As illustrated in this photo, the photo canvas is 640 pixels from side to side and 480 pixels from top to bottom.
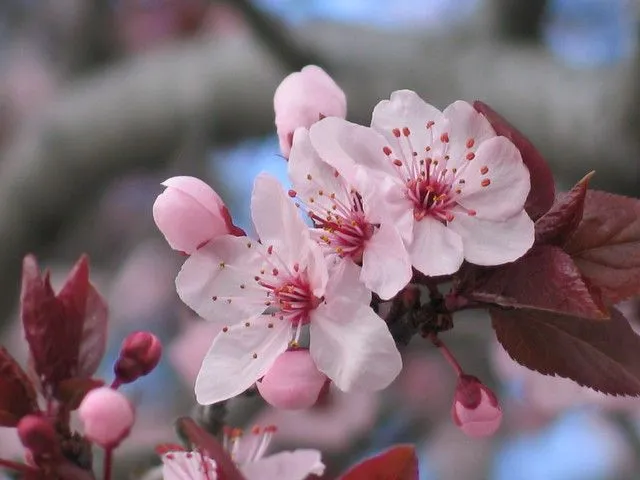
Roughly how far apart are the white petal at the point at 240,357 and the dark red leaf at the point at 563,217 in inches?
6.9

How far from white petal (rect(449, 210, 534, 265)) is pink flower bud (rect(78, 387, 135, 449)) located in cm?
24

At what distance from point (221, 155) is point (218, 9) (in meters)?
0.94

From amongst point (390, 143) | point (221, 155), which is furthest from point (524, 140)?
point (221, 155)

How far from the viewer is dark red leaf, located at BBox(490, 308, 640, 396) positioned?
0.50 metres

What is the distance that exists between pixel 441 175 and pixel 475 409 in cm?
16

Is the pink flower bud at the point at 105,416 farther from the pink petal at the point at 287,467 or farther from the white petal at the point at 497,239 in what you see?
the white petal at the point at 497,239

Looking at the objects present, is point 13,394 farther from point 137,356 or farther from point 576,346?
point 576,346

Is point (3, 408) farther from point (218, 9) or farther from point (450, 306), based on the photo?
point (218, 9)

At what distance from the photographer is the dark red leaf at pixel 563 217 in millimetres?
477

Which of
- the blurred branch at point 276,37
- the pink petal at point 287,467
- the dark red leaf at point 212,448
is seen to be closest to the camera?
the dark red leaf at point 212,448

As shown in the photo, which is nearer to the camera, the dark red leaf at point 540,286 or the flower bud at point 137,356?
the dark red leaf at point 540,286

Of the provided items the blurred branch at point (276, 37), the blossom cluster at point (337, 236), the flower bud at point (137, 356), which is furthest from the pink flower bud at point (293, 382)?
the blurred branch at point (276, 37)

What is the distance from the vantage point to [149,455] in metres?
0.94

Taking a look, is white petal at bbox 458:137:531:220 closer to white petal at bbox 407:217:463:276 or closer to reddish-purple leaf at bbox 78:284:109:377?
white petal at bbox 407:217:463:276
